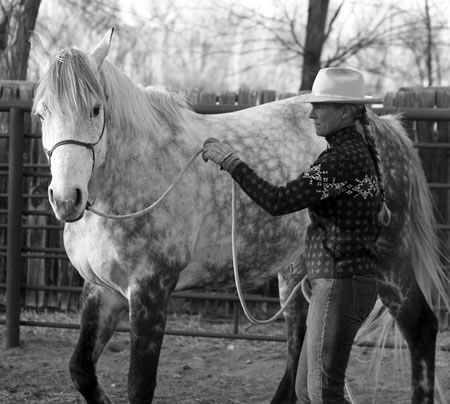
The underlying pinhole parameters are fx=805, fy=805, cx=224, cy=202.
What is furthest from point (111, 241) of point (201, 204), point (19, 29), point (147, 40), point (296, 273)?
point (147, 40)

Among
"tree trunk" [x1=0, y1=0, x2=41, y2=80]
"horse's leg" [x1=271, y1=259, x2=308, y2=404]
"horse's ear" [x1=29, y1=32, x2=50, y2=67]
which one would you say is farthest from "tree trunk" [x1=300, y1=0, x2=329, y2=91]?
"horse's ear" [x1=29, y1=32, x2=50, y2=67]

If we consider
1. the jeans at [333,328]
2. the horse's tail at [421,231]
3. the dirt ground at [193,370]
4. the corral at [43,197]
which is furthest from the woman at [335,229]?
Answer: the corral at [43,197]

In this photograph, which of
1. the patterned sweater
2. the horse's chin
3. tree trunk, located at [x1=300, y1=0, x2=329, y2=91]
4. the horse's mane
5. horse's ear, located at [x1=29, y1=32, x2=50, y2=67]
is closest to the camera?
the patterned sweater

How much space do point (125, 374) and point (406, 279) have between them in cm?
206

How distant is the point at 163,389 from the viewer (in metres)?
5.06

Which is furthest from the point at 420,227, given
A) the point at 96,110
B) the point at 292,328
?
the point at 96,110

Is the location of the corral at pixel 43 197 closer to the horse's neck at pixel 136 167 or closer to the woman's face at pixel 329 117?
the horse's neck at pixel 136 167

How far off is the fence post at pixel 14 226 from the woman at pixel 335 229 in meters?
3.38

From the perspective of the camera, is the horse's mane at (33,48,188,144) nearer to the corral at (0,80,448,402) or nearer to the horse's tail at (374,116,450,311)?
the horse's tail at (374,116,450,311)

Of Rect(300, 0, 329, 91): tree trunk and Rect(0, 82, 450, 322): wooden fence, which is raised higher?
Rect(300, 0, 329, 91): tree trunk

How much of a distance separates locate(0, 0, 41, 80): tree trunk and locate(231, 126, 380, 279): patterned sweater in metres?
5.82

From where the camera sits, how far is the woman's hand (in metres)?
3.06

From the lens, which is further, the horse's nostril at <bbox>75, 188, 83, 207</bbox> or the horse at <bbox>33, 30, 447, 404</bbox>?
the horse at <bbox>33, 30, 447, 404</bbox>

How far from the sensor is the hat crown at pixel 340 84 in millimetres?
3039
